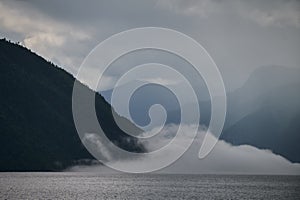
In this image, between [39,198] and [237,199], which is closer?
[39,198]

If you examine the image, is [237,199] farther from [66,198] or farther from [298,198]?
[66,198]

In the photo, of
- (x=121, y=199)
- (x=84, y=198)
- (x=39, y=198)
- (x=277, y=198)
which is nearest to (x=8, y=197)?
(x=39, y=198)

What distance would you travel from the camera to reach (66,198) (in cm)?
17750

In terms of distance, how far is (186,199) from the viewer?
608ft

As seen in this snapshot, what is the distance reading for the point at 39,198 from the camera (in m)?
173

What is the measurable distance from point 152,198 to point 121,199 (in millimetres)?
12097

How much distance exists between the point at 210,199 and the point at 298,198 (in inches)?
1456

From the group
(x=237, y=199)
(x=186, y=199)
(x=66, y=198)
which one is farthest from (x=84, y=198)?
(x=237, y=199)

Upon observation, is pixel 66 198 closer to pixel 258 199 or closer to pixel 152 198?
pixel 152 198

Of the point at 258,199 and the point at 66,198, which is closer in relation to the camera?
the point at 66,198

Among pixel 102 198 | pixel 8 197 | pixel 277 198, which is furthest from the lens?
pixel 277 198

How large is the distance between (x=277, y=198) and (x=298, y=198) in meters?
8.10

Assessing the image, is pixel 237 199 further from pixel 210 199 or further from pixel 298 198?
pixel 298 198

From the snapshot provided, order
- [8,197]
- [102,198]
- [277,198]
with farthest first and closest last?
[277,198] < [102,198] < [8,197]
